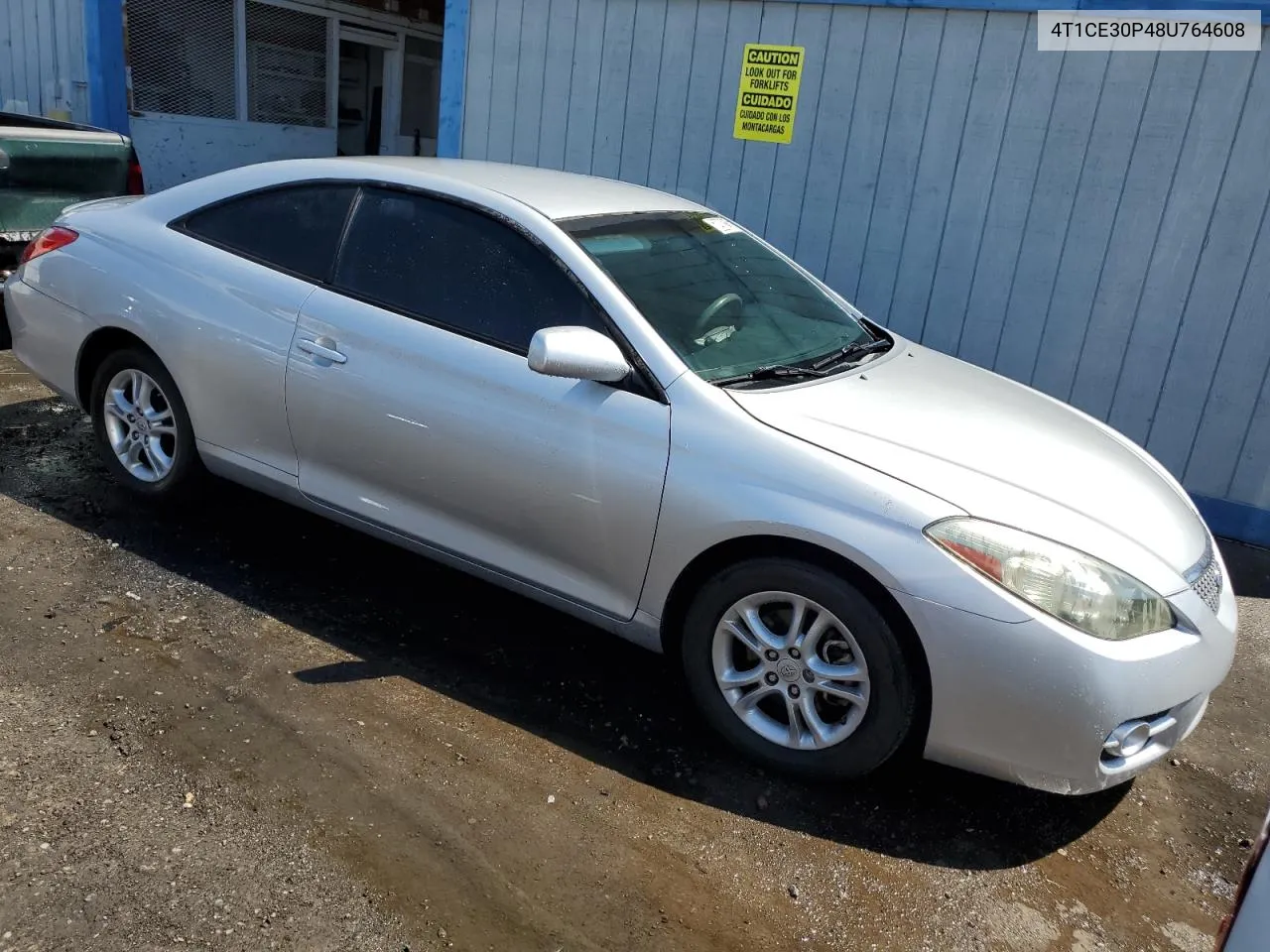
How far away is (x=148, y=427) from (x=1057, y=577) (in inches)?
137

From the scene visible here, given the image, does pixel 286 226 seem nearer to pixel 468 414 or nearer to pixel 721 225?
pixel 468 414

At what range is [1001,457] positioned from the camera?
311 centimetres

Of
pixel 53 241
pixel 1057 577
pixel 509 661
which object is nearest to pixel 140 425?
pixel 53 241

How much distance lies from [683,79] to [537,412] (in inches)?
162

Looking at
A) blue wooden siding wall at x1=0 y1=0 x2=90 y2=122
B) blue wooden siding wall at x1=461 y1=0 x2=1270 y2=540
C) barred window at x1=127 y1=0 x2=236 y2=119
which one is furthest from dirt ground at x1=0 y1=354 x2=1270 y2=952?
barred window at x1=127 y1=0 x2=236 y2=119

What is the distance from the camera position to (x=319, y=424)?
3.72m

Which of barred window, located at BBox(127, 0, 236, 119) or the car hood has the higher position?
barred window, located at BBox(127, 0, 236, 119)

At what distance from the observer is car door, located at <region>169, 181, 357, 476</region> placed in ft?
12.5

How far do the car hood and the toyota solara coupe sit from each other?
0.04 ft

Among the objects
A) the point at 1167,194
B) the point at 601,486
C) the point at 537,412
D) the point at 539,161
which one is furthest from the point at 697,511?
the point at 539,161

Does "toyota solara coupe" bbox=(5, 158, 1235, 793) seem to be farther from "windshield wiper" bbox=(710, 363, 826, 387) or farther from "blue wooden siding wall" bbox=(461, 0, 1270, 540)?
"blue wooden siding wall" bbox=(461, 0, 1270, 540)

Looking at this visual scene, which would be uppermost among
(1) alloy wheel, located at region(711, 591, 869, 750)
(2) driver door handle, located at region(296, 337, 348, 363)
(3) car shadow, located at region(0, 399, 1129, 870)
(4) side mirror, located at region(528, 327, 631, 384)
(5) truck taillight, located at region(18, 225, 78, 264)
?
(4) side mirror, located at region(528, 327, 631, 384)

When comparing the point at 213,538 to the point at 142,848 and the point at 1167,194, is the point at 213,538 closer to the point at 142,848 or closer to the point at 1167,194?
the point at 142,848

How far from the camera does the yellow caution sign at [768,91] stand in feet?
20.7
